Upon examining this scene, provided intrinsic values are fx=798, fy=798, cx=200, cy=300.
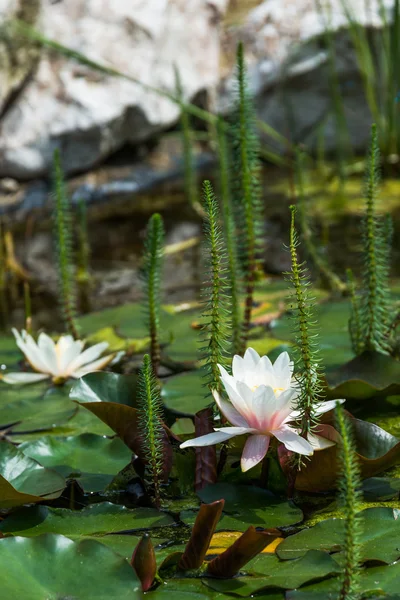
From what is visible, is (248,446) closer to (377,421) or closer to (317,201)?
(377,421)

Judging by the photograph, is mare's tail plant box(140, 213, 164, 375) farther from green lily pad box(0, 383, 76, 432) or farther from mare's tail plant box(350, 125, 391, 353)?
mare's tail plant box(350, 125, 391, 353)

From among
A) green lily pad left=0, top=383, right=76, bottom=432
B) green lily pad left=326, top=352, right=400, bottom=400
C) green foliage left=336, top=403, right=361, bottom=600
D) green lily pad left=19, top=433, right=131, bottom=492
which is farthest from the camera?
green lily pad left=0, top=383, right=76, bottom=432

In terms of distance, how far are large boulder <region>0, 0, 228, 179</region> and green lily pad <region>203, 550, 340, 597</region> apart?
11.5 feet

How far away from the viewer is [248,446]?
1.24 meters

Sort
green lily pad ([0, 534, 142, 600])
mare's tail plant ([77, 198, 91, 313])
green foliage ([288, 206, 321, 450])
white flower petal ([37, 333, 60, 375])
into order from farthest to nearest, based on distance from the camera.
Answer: mare's tail plant ([77, 198, 91, 313]), white flower petal ([37, 333, 60, 375]), green foliage ([288, 206, 321, 450]), green lily pad ([0, 534, 142, 600])

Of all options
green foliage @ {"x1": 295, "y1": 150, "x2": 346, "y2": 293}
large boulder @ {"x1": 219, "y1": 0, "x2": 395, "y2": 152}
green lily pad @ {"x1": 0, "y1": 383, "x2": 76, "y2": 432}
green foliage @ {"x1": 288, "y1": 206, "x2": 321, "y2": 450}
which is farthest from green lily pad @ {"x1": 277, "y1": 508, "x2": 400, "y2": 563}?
large boulder @ {"x1": 219, "y1": 0, "x2": 395, "y2": 152}

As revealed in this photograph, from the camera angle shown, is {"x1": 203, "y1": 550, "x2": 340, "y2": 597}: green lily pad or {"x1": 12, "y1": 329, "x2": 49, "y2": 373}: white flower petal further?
{"x1": 12, "y1": 329, "x2": 49, "y2": 373}: white flower petal

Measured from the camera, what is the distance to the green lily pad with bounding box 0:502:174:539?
4.04 ft

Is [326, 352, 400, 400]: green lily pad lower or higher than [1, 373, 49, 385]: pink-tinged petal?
higher

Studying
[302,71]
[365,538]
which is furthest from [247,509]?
[302,71]

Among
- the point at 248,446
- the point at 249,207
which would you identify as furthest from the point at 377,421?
the point at 249,207

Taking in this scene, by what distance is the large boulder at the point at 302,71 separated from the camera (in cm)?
488

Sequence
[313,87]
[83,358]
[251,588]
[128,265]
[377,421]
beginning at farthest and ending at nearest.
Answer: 1. [313,87]
2. [128,265]
3. [83,358]
4. [377,421]
5. [251,588]

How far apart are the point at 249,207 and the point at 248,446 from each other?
724 mm
